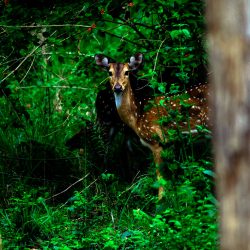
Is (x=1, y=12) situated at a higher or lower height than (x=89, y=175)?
higher

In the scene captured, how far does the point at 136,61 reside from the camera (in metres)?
8.38

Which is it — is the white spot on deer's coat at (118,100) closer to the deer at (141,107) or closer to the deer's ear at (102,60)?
the deer at (141,107)

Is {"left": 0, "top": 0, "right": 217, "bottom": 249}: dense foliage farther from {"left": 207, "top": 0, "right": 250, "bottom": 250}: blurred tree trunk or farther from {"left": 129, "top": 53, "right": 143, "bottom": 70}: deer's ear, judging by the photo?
{"left": 207, "top": 0, "right": 250, "bottom": 250}: blurred tree trunk

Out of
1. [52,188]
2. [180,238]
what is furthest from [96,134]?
[180,238]

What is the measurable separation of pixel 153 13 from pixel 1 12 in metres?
1.51

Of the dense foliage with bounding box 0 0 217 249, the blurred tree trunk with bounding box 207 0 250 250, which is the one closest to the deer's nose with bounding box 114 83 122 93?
the dense foliage with bounding box 0 0 217 249

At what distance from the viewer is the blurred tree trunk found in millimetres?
2809

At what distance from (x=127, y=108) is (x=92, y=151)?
70 centimetres

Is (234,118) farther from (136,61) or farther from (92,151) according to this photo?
(92,151)

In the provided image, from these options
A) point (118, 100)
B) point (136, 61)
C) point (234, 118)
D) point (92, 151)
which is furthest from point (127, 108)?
point (234, 118)

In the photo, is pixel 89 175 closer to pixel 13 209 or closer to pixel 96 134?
pixel 96 134

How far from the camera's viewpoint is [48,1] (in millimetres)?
8125

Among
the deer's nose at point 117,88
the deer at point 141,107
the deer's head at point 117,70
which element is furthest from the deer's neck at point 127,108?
the deer's nose at point 117,88

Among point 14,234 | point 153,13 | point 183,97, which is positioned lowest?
point 14,234
